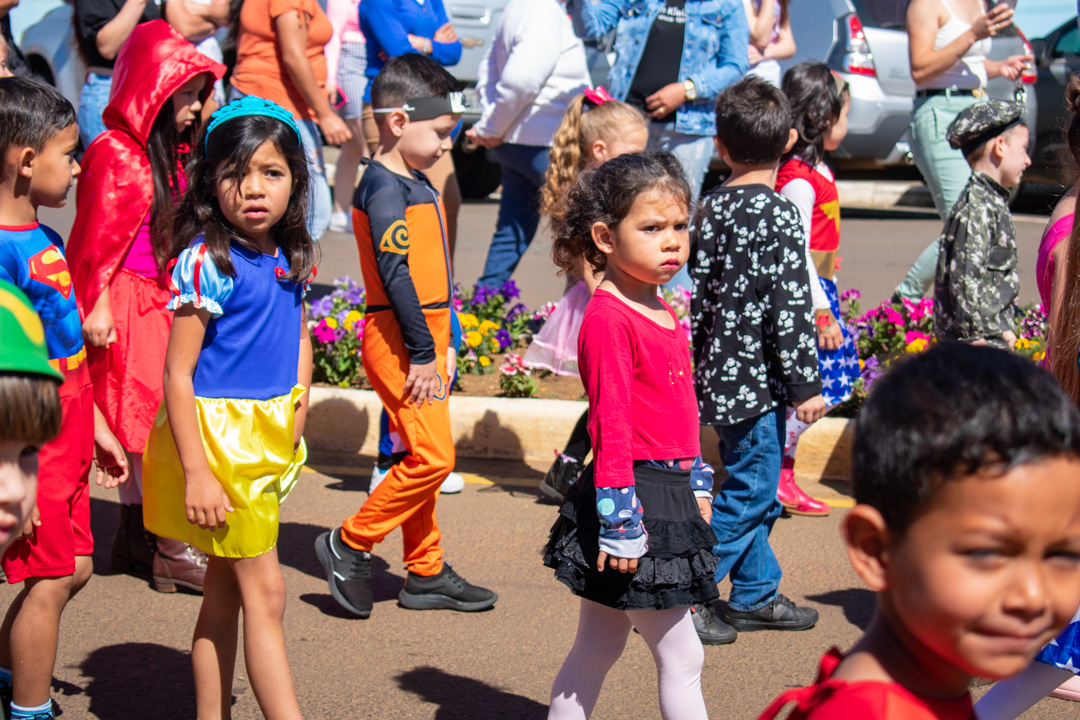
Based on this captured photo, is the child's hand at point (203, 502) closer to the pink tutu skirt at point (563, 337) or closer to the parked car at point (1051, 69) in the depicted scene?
the pink tutu skirt at point (563, 337)

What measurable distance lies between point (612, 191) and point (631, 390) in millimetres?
540

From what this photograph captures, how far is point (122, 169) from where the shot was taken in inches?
150

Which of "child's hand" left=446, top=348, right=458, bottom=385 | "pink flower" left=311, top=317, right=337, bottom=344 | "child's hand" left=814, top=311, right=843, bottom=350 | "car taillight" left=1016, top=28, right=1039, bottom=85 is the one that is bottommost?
"pink flower" left=311, top=317, right=337, bottom=344

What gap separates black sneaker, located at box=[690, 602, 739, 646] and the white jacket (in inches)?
132

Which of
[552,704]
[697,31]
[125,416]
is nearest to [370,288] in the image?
[125,416]

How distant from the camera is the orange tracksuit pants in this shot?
12.4 feet

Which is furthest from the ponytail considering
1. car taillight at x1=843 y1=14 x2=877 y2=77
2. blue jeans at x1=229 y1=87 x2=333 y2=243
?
car taillight at x1=843 y1=14 x2=877 y2=77

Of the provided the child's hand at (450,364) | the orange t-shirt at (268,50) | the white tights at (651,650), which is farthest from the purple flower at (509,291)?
the white tights at (651,650)

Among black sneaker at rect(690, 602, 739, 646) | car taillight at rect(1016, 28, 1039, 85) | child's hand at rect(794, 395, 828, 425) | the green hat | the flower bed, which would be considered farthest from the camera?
car taillight at rect(1016, 28, 1039, 85)

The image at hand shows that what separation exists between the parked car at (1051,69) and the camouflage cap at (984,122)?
328 inches

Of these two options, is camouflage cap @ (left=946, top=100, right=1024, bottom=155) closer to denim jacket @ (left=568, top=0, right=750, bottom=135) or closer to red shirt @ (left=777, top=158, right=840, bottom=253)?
red shirt @ (left=777, top=158, right=840, bottom=253)

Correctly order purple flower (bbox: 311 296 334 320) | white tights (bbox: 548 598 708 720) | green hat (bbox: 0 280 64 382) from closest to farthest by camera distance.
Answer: green hat (bbox: 0 280 64 382)
white tights (bbox: 548 598 708 720)
purple flower (bbox: 311 296 334 320)

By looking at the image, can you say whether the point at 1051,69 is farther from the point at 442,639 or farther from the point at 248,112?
the point at 248,112

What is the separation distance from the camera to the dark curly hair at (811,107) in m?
4.89
